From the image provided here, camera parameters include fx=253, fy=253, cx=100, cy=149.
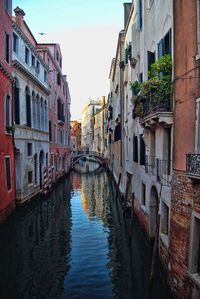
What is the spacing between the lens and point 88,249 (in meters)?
9.06

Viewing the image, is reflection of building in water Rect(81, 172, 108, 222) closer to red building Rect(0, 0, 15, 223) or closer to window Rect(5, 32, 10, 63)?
red building Rect(0, 0, 15, 223)

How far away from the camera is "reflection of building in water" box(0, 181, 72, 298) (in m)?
6.43

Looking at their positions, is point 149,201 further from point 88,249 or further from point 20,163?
point 20,163

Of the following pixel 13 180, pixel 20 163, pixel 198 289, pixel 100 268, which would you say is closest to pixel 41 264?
pixel 100 268

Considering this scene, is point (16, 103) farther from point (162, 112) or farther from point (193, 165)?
point (193, 165)

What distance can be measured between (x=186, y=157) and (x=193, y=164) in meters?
0.21

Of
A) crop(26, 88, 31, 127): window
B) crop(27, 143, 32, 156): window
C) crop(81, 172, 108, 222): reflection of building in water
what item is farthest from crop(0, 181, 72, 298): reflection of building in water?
crop(26, 88, 31, 127): window

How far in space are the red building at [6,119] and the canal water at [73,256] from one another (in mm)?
1063

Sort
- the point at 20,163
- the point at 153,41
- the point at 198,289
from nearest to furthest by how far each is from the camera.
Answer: the point at 198,289
the point at 153,41
the point at 20,163

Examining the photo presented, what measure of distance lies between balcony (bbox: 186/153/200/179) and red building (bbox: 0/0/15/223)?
8.25m

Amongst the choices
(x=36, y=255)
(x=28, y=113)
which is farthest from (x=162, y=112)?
(x=28, y=113)

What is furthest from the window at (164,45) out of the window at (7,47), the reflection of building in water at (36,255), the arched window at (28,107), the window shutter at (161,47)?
the arched window at (28,107)

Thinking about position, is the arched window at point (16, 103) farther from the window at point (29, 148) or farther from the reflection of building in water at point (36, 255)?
the reflection of building in water at point (36, 255)

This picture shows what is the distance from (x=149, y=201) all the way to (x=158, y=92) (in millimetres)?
4034
